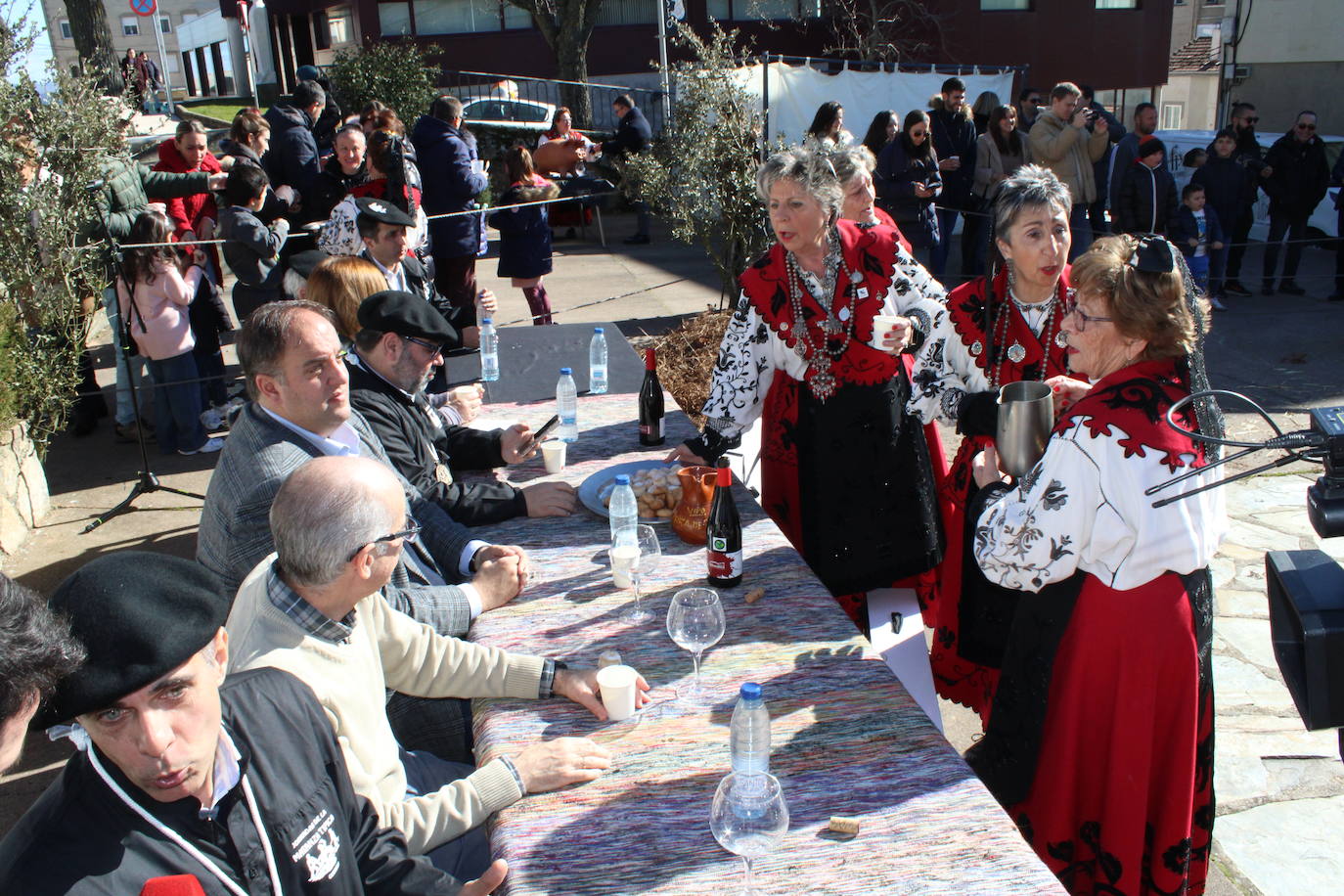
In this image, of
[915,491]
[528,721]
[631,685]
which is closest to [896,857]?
[631,685]

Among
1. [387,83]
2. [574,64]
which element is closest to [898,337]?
[387,83]

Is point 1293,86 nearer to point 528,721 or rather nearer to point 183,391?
point 183,391

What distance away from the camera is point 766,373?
386 centimetres

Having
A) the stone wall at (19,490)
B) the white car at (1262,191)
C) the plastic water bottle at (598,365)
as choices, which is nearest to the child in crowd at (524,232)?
the plastic water bottle at (598,365)

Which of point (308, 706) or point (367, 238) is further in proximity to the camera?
point (367, 238)

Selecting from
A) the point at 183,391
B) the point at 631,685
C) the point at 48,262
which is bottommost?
the point at 183,391

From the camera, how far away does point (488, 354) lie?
5.03 metres

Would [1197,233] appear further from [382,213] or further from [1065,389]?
[382,213]

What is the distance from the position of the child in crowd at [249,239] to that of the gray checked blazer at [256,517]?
4022 millimetres

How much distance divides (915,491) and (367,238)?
10.2 ft

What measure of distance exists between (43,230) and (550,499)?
158 inches

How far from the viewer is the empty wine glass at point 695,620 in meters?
2.41

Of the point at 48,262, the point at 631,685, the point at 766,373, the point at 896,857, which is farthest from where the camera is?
the point at 48,262

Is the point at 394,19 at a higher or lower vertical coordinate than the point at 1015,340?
higher
